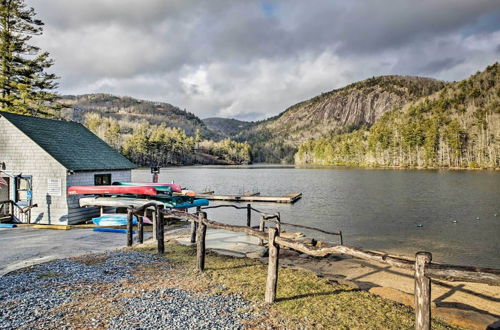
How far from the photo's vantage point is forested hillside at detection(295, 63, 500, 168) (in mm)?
103688

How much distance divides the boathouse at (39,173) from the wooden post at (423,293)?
20008 millimetres

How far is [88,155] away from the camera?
2256cm

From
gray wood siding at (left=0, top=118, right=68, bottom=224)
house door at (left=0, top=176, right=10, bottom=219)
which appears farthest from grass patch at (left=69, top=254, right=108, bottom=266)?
house door at (left=0, top=176, right=10, bottom=219)

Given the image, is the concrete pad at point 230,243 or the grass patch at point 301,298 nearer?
the grass patch at point 301,298

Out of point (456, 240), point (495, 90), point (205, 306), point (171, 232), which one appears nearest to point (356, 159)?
point (495, 90)

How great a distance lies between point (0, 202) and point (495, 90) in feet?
650

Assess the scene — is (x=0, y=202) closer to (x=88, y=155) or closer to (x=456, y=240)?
(x=88, y=155)

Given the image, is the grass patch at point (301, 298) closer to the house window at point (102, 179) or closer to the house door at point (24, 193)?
the house window at point (102, 179)

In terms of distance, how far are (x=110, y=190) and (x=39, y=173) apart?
15.3ft

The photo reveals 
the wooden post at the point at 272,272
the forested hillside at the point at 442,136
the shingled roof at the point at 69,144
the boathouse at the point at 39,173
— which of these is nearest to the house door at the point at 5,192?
the boathouse at the point at 39,173

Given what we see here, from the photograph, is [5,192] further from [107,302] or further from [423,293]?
[423,293]

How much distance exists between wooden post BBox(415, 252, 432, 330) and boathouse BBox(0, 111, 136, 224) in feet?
65.6

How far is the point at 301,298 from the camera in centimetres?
756

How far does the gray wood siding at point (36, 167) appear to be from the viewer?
1966cm
